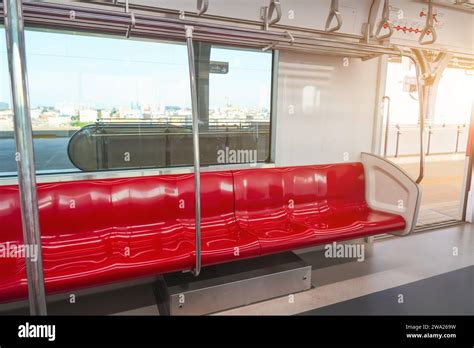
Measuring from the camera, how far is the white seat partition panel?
277 centimetres

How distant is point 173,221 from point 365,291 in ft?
5.19

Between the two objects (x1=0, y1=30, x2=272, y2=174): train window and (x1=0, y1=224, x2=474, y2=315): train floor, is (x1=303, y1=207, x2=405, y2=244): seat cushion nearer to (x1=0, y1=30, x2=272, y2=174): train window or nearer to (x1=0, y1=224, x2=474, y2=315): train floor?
(x1=0, y1=224, x2=474, y2=315): train floor

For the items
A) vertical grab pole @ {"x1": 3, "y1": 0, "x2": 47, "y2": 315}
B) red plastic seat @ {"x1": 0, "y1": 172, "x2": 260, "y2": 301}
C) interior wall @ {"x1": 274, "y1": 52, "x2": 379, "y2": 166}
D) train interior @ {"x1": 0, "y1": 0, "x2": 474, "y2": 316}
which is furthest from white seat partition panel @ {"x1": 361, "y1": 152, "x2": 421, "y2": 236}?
vertical grab pole @ {"x1": 3, "y1": 0, "x2": 47, "y2": 315}

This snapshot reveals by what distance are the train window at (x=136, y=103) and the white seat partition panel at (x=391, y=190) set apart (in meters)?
1.09

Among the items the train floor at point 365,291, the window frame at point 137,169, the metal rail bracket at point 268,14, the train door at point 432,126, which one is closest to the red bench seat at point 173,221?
the window frame at point 137,169

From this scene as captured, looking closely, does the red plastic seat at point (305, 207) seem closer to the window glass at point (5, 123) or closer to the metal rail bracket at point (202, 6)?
the metal rail bracket at point (202, 6)

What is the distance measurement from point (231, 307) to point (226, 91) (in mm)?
1762

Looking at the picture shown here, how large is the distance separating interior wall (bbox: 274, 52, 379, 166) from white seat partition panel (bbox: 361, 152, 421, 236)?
0.81ft

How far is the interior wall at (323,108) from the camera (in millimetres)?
2944

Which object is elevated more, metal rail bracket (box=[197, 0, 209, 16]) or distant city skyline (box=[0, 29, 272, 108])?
metal rail bracket (box=[197, 0, 209, 16])
